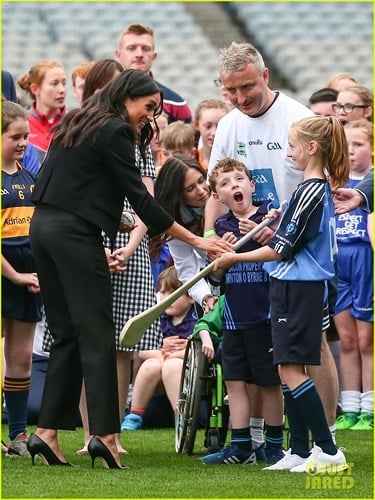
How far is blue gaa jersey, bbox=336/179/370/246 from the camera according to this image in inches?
300

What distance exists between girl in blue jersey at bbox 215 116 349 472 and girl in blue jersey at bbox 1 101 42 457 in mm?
1212

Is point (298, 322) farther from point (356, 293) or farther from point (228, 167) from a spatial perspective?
point (356, 293)

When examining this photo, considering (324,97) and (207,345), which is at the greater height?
(324,97)

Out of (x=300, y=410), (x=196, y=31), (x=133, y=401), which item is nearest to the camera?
(x=300, y=410)

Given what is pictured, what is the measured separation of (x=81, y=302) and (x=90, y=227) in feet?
1.09

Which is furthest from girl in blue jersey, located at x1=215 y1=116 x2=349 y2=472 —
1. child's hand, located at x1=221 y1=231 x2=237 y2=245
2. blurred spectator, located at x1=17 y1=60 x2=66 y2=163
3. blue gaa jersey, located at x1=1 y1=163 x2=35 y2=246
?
blurred spectator, located at x1=17 y1=60 x2=66 y2=163

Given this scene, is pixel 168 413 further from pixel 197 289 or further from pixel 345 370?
pixel 197 289

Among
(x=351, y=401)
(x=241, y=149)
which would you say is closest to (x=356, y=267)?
(x=351, y=401)

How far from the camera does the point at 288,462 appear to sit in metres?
5.36

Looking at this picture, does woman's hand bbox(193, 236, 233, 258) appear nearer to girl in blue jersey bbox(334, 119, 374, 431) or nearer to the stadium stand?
girl in blue jersey bbox(334, 119, 374, 431)

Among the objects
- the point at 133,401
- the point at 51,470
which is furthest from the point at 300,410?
the point at 133,401

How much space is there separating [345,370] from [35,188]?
2.91m

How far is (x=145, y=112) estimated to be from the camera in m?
5.49

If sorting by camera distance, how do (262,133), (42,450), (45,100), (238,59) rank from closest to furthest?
(42,450) < (238,59) < (262,133) < (45,100)
